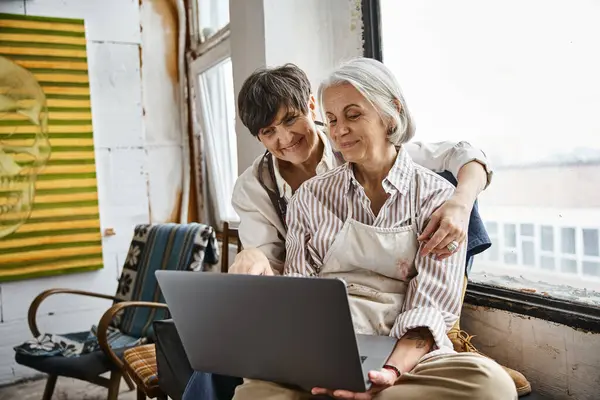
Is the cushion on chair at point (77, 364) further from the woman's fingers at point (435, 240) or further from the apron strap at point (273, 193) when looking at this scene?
the woman's fingers at point (435, 240)

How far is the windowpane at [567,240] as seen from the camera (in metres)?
1.68

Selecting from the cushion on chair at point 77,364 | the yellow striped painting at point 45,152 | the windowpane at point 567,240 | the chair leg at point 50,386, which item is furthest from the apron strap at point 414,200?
the yellow striped painting at point 45,152

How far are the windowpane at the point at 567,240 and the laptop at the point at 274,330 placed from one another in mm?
760

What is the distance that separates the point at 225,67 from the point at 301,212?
2259mm

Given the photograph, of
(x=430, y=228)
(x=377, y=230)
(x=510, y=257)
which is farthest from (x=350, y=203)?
(x=510, y=257)

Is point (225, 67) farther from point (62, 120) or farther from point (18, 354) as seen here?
point (18, 354)

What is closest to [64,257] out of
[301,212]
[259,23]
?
[259,23]

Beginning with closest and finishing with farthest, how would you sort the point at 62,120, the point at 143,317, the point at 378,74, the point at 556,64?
the point at 378,74 → the point at 556,64 → the point at 143,317 → the point at 62,120

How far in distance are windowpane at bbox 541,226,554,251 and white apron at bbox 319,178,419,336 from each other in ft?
1.80

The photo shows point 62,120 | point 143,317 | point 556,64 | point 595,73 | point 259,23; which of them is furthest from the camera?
point 62,120

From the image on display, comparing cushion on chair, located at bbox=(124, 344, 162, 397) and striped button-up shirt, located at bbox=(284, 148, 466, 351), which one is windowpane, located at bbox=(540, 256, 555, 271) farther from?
cushion on chair, located at bbox=(124, 344, 162, 397)

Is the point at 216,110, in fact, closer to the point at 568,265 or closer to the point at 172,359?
the point at 172,359

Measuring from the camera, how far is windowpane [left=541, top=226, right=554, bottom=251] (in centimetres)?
175

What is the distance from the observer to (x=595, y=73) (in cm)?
160
